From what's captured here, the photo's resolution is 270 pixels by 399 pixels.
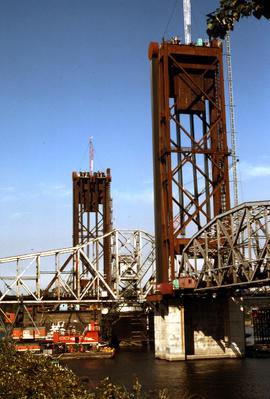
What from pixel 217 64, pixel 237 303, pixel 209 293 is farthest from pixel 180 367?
pixel 217 64

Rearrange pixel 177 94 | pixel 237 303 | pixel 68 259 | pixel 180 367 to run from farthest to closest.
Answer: pixel 68 259, pixel 177 94, pixel 237 303, pixel 180 367

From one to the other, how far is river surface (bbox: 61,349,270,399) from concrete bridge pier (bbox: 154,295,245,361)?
6.66 ft

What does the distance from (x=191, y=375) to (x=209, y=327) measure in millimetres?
16479

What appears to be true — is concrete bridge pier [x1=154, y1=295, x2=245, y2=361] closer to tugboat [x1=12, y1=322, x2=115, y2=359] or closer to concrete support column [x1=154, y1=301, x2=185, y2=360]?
concrete support column [x1=154, y1=301, x2=185, y2=360]

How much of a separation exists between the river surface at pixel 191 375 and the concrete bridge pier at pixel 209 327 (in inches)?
79.9

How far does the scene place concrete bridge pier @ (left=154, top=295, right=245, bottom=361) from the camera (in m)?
71.0

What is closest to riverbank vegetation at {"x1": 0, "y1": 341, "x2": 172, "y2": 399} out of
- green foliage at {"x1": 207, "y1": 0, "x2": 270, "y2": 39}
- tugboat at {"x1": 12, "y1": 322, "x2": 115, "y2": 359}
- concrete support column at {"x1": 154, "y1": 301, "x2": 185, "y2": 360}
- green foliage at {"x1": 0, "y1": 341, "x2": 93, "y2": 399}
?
green foliage at {"x1": 0, "y1": 341, "x2": 93, "y2": 399}

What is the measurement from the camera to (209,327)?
72062 mm

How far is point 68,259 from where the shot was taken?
10038 cm

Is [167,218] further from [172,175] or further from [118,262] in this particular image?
[118,262]

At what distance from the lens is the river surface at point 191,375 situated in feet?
154

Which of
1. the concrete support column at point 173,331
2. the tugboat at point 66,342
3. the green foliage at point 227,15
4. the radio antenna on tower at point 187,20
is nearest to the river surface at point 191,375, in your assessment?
the concrete support column at point 173,331

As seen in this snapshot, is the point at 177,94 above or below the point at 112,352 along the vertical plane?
above

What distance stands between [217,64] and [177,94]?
7592mm
